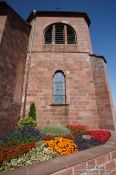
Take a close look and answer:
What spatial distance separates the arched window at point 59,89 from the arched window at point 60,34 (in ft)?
10.5

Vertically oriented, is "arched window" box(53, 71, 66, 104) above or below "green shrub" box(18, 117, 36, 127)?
above

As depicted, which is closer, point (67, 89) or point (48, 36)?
point (67, 89)

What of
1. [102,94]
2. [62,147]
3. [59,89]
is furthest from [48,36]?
[62,147]

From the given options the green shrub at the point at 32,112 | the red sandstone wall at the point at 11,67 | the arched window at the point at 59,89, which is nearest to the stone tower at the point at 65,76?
the arched window at the point at 59,89

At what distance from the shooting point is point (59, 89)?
1028cm

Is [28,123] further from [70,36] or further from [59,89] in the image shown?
[70,36]

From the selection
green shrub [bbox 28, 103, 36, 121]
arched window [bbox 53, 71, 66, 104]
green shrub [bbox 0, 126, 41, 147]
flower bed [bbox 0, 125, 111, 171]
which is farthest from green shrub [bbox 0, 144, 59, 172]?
arched window [bbox 53, 71, 66, 104]

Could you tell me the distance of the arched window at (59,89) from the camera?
10016mm

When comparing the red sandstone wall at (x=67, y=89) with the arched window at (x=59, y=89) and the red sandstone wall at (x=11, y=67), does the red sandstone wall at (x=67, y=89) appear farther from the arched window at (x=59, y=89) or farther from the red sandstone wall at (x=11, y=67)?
the red sandstone wall at (x=11, y=67)

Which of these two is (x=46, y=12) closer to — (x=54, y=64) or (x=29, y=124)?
(x=54, y=64)

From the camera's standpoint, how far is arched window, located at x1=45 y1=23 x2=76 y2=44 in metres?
12.0

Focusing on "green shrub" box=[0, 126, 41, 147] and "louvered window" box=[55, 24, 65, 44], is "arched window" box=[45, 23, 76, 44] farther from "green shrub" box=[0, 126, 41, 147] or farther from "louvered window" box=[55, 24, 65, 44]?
"green shrub" box=[0, 126, 41, 147]

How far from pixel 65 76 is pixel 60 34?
4384mm

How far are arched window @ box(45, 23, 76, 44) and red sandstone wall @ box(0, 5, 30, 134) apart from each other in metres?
2.53
